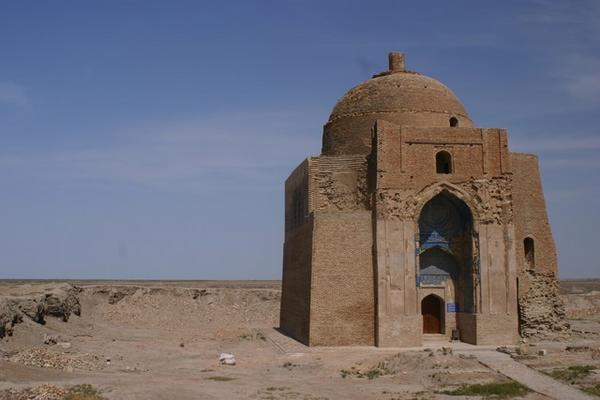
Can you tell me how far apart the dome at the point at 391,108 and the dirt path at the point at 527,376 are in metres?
8.98

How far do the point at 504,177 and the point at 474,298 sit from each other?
14.0 ft

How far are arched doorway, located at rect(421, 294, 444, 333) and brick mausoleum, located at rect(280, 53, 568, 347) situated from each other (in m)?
0.04

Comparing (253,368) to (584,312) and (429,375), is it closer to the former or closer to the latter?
(429,375)

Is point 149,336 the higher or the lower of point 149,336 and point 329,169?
the lower

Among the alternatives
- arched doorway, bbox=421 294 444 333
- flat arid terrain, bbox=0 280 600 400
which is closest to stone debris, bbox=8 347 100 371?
flat arid terrain, bbox=0 280 600 400

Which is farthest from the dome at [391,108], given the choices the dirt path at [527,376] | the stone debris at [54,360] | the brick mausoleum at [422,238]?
the stone debris at [54,360]

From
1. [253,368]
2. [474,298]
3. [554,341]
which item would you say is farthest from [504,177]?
[253,368]

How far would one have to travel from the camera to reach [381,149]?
74.5 feet

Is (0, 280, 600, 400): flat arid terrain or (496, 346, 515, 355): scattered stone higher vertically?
(496, 346, 515, 355): scattered stone

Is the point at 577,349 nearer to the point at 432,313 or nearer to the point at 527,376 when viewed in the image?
the point at 527,376

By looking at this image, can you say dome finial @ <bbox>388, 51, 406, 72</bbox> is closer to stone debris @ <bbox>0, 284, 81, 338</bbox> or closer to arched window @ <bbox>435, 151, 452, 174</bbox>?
arched window @ <bbox>435, 151, 452, 174</bbox>

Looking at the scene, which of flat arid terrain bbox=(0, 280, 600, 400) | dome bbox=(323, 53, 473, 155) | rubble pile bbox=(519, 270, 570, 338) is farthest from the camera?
dome bbox=(323, 53, 473, 155)

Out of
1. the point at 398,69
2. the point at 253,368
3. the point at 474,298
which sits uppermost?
the point at 398,69

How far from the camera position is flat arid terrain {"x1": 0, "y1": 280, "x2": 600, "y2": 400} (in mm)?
14875
